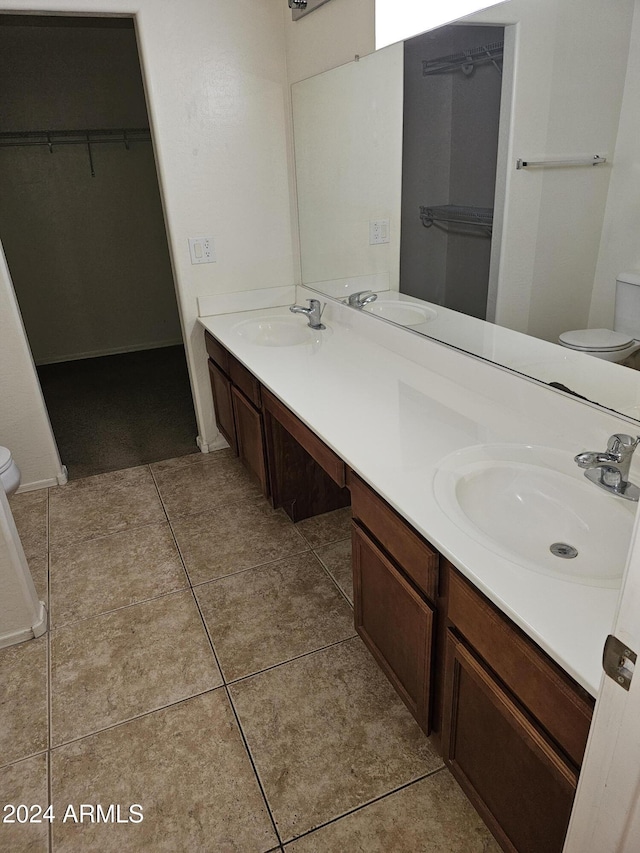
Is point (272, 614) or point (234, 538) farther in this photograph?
point (234, 538)

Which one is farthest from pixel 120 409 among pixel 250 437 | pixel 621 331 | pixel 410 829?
pixel 621 331

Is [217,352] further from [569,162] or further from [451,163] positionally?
[569,162]

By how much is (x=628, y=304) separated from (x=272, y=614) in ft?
4.88

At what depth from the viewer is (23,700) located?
178 cm

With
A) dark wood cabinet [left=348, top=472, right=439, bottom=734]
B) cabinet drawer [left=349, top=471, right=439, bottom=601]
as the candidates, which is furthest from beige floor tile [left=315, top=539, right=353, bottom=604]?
cabinet drawer [left=349, top=471, right=439, bottom=601]

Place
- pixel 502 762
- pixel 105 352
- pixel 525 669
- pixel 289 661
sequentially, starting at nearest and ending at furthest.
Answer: pixel 525 669, pixel 502 762, pixel 289 661, pixel 105 352

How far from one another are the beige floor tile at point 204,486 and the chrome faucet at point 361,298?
1018 millimetres

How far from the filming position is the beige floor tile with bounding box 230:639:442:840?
4.80 ft

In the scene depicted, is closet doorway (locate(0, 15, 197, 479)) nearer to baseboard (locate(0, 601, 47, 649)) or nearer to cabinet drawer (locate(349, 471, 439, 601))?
baseboard (locate(0, 601, 47, 649))

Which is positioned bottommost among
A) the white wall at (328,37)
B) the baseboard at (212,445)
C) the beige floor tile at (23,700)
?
the beige floor tile at (23,700)

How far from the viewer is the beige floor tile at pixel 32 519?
98.4 inches

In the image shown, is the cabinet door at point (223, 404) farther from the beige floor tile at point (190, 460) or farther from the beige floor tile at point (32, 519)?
the beige floor tile at point (32, 519)

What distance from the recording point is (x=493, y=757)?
3.77 feet

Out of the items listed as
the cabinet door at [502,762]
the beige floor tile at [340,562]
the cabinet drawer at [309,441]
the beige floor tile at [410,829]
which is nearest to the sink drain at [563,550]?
→ the cabinet door at [502,762]
